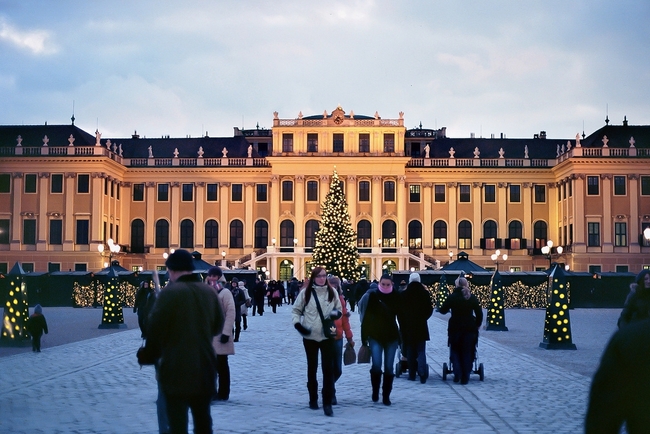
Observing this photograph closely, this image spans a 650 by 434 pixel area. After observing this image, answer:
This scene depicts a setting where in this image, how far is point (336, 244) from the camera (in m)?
54.2

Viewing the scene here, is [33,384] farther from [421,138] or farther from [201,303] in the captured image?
[421,138]

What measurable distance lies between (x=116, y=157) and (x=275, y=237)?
43.3ft

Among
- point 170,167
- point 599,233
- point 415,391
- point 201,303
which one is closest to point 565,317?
point 415,391

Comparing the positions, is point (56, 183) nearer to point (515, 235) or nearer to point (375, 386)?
point (515, 235)

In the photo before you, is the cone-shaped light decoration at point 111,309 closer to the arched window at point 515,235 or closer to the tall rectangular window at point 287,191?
the tall rectangular window at point 287,191

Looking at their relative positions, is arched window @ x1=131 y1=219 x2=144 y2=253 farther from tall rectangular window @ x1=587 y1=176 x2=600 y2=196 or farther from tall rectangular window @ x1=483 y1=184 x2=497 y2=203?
tall rectangular window @ x1=587 y1=176 x2=600 y2=196

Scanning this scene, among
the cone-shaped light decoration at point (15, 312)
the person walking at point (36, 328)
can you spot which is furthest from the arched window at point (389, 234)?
the person walking at point (36, 328)

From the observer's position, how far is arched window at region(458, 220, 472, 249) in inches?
2810

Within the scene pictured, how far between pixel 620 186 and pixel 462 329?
57.2 m

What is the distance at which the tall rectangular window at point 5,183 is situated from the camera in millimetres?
65938

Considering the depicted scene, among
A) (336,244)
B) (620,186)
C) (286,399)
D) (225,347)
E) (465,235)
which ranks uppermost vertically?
(620,186)

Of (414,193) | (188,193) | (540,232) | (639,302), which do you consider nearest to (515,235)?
(540,232)

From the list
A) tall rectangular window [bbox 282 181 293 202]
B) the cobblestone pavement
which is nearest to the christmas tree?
tall rectangular window [bbox 282 181 293 202]

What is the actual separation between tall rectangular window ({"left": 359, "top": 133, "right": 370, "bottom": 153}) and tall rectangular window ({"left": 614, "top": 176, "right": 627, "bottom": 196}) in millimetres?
17689
